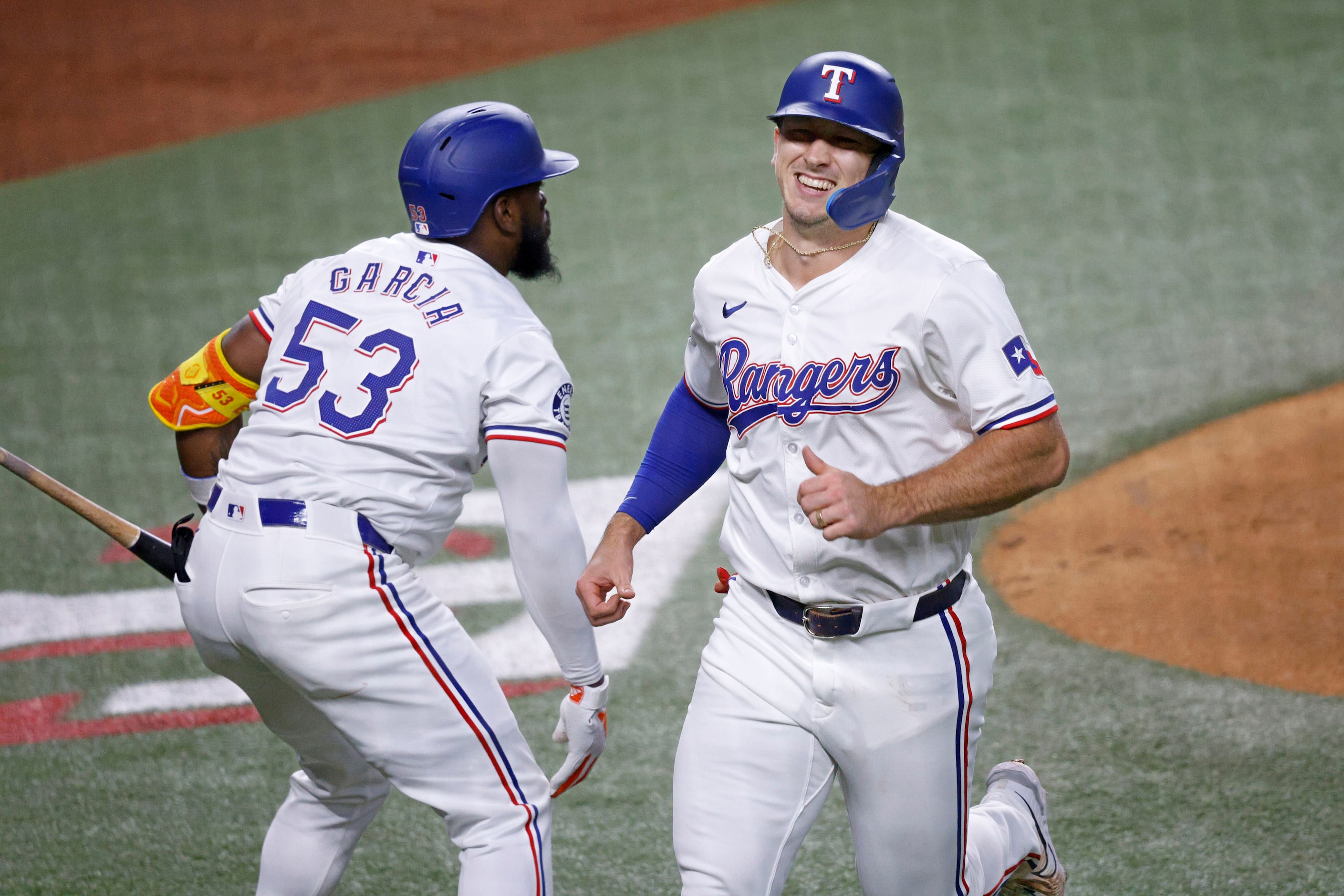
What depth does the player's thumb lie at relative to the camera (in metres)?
2.44

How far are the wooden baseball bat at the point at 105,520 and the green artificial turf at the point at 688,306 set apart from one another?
1.00 metres

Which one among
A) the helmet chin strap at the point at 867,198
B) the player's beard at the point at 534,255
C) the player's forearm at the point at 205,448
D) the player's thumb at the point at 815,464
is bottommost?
the player's forearm at the point at 205,448

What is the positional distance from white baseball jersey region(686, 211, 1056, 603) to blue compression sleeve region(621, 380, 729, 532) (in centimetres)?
24

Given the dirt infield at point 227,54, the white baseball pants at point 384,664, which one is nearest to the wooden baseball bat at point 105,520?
the white baseball pants at point 384,664

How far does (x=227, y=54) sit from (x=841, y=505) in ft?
43.0

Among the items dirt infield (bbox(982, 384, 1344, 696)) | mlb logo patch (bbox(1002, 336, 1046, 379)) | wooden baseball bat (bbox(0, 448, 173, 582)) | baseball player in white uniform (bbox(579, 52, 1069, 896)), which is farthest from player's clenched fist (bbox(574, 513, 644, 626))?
dirt infield (bbox(982, 384, 1344, 696))

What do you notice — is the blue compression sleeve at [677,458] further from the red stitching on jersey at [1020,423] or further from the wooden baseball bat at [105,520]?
the wooden baseball bat at [105,520]

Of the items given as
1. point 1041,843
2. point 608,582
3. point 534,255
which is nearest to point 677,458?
point 608,582

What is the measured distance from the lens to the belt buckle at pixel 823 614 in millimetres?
2672

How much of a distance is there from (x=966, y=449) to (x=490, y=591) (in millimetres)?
3075

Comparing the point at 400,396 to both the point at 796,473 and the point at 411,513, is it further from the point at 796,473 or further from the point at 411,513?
the point at 796,473

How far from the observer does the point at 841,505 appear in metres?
2.38

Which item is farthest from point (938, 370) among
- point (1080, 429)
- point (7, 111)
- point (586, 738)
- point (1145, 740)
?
point (7, 111)

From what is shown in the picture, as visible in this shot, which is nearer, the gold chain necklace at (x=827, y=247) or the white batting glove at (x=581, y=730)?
the gold chain necklace at (x=827, y=247)
